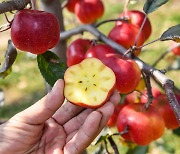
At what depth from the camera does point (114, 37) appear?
119 cm

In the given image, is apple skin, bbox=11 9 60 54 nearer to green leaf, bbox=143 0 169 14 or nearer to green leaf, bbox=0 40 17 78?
green leaf, bbox=0 40 17 78

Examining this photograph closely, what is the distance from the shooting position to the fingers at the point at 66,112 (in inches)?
45.4

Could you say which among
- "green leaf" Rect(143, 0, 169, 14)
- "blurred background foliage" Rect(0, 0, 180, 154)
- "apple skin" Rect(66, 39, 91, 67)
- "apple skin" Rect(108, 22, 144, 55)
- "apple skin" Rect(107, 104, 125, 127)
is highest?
"green leaf" Rect(143, 0, 169, 14)

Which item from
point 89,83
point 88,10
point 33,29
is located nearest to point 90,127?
point 89,83

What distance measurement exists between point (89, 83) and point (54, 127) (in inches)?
6.5

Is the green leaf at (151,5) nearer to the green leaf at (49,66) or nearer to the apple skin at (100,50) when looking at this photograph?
the apple skin at (100,50)

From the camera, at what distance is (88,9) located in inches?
57.7

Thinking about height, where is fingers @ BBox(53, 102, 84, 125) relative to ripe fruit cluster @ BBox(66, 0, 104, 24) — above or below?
below

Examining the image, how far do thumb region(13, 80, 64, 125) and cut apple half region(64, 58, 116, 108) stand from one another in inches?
0.9

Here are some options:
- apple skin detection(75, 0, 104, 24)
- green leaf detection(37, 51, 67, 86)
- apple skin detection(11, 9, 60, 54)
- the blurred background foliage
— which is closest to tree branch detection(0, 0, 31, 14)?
apple skin detection(11, 9, 60, 54)

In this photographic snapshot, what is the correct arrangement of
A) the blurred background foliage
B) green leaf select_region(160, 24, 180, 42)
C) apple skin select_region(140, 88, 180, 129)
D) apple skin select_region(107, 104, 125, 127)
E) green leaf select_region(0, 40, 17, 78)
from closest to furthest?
green leaf select_region(160, 24, 180, 42)
green leaf select_region(0, 40, 17, 78)
apple skin select_region(140, 88, 180, 129)
apple skin select_region(107, 104, 125, 127)
the blurred background foliage

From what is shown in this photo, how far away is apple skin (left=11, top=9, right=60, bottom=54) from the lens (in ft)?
→ 2.98

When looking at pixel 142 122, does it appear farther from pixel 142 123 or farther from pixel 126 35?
pixel 126 35

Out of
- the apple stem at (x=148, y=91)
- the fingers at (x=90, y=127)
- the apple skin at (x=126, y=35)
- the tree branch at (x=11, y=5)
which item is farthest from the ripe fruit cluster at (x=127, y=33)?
the tree branch at (x=11, y=5)
